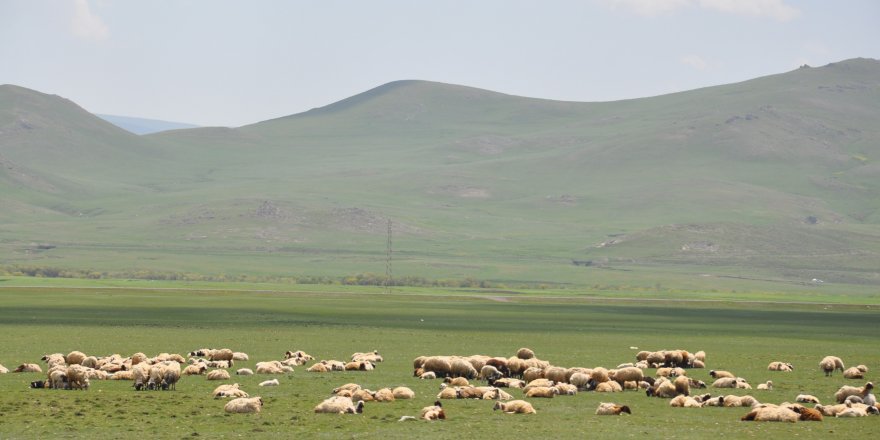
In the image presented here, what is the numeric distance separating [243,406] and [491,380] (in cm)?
853

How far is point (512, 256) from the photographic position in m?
198

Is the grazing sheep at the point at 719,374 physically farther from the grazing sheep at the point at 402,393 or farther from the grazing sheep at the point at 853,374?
the grazing sheep at the point at 402,393

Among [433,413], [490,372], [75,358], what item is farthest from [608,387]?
[75,358]

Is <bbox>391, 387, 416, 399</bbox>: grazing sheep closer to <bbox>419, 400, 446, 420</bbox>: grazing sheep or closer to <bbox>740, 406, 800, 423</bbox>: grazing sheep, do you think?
<bbox>419, 400, 446, 420</bbox>: grazing sheep

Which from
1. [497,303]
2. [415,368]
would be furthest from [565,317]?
[415,368]

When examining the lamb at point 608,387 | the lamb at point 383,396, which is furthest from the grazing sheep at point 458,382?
the lamb at point 608,387

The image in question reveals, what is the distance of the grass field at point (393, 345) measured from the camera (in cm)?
2500

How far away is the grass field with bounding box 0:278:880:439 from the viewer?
25000mm

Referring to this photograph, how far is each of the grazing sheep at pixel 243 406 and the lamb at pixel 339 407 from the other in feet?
4.32

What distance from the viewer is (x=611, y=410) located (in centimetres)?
2700

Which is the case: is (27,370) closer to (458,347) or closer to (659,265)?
(458,347)

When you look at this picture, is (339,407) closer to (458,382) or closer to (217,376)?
(458,382)

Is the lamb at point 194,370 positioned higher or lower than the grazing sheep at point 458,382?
lower

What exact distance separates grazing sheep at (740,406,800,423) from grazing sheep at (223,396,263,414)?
1047cm
